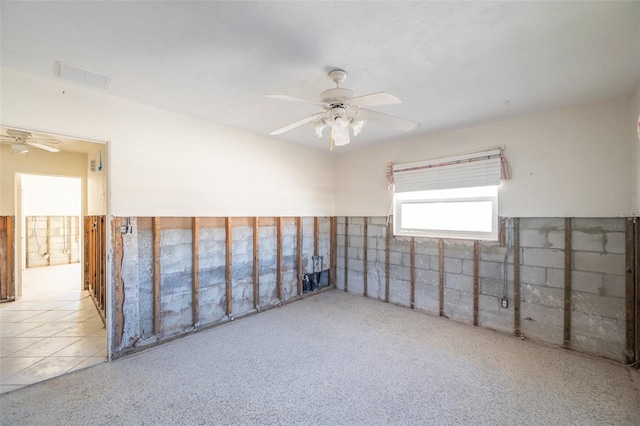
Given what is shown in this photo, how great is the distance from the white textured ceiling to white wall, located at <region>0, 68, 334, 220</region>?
22 cm

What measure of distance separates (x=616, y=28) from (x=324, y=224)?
13.9 feet

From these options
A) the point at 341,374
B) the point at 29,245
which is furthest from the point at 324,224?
the point at 29,245

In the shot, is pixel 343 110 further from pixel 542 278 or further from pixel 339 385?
pixel 542 278

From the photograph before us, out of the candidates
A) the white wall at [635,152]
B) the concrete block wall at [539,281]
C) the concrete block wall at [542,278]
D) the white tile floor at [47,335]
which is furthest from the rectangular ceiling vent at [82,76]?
the white wall at [635,152]

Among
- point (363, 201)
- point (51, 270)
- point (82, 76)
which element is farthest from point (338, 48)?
point (51, 270)

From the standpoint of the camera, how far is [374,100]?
1.90 metres

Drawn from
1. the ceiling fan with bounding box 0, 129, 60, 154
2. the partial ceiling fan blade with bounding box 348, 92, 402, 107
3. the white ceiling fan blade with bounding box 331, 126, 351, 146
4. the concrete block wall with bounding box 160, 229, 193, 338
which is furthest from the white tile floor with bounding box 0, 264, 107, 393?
the partial ceiling fan blade with bounding box 348, 92, 402, 107

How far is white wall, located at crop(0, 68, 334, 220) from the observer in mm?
2432

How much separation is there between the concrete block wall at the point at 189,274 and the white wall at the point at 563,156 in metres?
2.98

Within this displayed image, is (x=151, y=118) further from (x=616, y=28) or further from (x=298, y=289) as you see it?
(x=616, y=28)

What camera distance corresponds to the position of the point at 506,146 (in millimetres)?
3410

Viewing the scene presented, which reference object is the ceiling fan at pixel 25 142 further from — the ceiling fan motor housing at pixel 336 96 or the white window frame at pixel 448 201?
the white window frame at pixel 448 201

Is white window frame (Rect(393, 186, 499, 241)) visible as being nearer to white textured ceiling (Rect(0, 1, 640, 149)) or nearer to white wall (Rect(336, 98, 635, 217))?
white wall (Rect(336, 98, 635, 217))

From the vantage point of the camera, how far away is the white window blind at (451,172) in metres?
3.50
